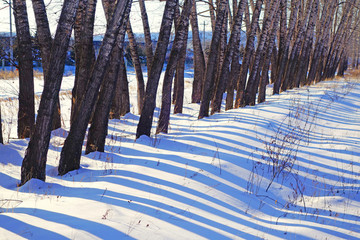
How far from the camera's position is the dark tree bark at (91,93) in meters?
4.97

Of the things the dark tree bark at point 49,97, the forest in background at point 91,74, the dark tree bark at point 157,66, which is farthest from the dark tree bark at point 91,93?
the dark tree bark at point 157,66

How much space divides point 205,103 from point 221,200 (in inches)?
237

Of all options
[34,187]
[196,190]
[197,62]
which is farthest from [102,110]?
[197,62]

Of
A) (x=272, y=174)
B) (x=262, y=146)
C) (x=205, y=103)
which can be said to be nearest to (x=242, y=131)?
(x=262, y=146)

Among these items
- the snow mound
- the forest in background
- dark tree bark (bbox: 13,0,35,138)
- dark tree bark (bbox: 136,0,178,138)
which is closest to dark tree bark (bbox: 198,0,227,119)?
the forest in background

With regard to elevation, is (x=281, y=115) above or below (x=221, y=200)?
above

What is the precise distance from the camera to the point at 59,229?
301cm

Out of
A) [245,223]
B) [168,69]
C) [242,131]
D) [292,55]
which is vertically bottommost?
[245,223]

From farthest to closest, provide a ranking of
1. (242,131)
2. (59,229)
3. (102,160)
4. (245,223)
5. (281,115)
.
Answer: (281,115)
(242,131)
(102,160)
(245,223)
(59,229)

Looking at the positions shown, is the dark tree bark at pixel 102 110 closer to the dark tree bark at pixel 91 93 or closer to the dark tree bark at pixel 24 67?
the dark tree bark at pixel 91 93

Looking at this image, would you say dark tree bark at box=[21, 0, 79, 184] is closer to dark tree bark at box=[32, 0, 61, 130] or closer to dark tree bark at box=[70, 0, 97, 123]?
dark tree bark at box=[70, 0, 97, 123]

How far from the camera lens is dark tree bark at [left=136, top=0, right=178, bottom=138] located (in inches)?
266

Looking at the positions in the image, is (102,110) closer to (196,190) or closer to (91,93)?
(91,93)

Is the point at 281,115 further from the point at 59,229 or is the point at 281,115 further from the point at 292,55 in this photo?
the point at 292,55
